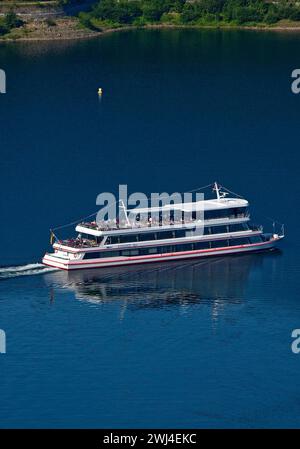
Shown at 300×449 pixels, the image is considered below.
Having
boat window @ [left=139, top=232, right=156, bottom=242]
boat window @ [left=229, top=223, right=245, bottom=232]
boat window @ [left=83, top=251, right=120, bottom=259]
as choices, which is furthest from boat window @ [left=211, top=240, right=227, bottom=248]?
boat window @ [left=83, top=251, right=120, bottom=259]

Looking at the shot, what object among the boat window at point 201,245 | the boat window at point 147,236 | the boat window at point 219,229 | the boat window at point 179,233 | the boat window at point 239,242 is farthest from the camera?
the boat window at point 239,242

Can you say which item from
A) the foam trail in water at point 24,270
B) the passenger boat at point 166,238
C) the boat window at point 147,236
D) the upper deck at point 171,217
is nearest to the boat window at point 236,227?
the passenger boat at point 166,238

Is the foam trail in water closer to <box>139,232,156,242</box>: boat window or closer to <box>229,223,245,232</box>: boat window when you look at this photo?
<box>139,232,156,242</box>: boat window

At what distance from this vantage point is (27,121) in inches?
7470

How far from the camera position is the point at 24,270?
427 feet

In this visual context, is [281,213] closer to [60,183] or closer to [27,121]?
[60,183]

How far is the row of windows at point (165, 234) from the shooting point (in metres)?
136

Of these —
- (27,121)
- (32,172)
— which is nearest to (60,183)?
(32,172)

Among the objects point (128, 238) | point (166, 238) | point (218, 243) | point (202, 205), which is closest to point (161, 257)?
point (166, 238)

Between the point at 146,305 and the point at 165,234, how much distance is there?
15.3 m

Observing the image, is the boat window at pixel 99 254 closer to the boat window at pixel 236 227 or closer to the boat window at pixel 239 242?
the boat window at pixel 239 242

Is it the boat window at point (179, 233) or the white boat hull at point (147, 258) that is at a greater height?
the boat window at point (179, 233)

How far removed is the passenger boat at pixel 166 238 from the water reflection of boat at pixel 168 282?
1094 millimetres

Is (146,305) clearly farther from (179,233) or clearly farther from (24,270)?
(179,233)
